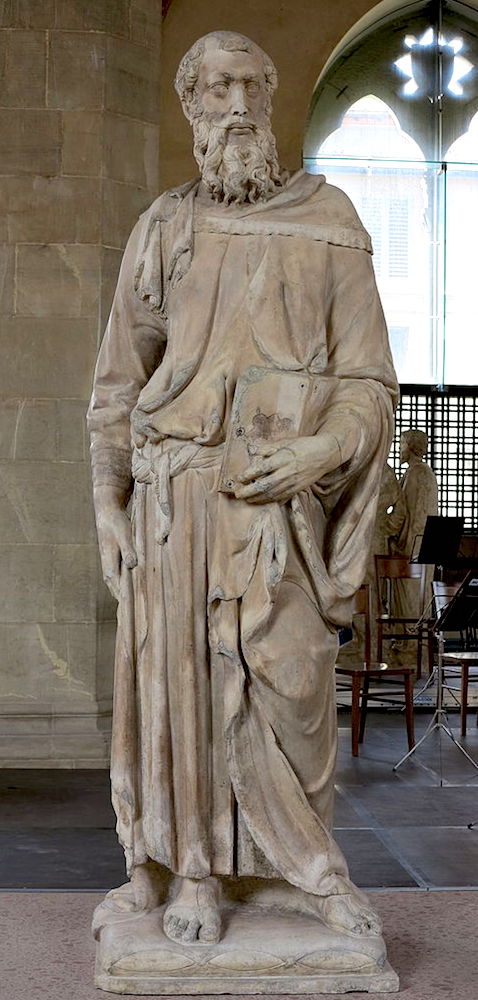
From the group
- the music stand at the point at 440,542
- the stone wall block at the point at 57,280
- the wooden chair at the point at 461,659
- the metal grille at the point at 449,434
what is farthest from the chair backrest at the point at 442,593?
→ the metal grille at the point at 449,434

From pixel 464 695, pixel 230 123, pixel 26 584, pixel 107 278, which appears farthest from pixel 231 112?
pixel 464 695

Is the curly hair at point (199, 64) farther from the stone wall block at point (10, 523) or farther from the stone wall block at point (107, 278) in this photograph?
the stone wall block at point (10, 523)

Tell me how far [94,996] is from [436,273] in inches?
597

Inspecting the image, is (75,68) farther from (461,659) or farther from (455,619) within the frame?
(461,659)

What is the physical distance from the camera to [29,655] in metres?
7.91

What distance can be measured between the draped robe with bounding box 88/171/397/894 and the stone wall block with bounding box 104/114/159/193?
15.0ft

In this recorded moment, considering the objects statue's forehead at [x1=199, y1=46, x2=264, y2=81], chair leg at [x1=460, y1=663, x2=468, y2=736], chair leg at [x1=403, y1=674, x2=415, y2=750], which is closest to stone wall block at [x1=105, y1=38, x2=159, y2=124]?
chair leg at [x1=403, y1=674, x2=415, y2=750]

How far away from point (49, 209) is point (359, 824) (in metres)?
3.72

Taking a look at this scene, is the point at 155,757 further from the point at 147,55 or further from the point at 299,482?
the point at 147,55

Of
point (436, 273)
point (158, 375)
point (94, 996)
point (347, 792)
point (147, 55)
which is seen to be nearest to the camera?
point (94, 996)

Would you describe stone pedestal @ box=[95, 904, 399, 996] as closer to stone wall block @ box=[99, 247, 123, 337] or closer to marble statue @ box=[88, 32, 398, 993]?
marble statue @ box=[88, 32, 398, 993]

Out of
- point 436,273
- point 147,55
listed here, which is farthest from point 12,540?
Result: point 436,273

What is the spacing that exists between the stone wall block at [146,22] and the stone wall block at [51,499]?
2.44 metres

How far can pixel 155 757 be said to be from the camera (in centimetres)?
346
